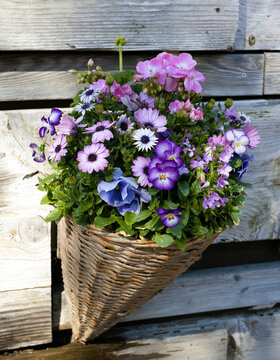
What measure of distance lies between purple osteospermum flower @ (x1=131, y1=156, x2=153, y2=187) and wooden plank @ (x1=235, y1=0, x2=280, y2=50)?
30.7 inches

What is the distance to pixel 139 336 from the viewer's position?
5.64 feet

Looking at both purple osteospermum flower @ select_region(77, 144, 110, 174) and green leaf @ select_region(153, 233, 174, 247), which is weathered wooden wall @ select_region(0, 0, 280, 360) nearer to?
purple osteospermum flower @ select_region(77, 144, 110, 174)

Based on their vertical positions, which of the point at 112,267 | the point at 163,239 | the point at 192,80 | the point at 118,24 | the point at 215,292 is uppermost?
the point at 118,24

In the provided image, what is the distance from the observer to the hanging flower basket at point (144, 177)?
96 centimetres

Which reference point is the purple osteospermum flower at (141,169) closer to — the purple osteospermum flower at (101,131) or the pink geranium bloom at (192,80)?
the purple osteospermum flower at (101,131)

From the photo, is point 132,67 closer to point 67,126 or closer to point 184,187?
point 67,126

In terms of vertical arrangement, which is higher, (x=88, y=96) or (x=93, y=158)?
(x=88, y=96)

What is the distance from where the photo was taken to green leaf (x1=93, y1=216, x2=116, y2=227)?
3.20ft

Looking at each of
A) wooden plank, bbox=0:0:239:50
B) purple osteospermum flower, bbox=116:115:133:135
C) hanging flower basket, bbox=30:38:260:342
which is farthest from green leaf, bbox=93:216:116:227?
wooden plank, bbox=0:0:239:50

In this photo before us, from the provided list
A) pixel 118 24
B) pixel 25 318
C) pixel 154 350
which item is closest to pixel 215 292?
pixel 154 350

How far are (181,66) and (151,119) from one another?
0.56 ft

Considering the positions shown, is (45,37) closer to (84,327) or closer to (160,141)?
(160,141)

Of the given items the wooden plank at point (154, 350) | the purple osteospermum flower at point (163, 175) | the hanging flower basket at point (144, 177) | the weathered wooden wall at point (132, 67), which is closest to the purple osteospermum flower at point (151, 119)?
the hanging flower basket at point (144, 177)

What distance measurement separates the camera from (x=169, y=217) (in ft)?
3.12
